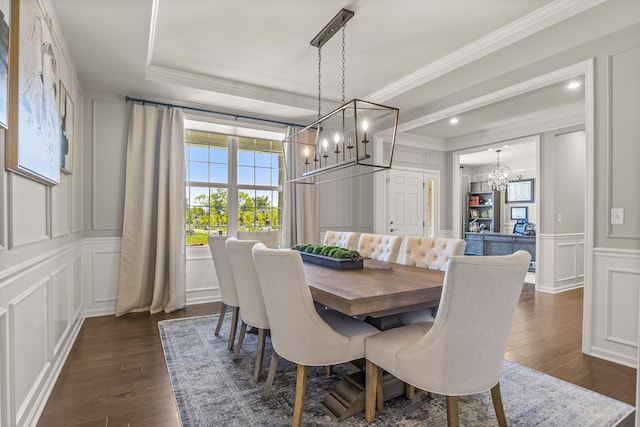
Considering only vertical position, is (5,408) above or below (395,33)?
below

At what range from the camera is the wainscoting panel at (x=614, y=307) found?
2.47 metres

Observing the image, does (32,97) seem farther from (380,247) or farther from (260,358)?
(380,247)

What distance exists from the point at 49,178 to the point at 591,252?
154 inches

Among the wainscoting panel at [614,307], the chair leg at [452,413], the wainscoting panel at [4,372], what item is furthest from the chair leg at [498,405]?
the wainscoting panel at [4,372]

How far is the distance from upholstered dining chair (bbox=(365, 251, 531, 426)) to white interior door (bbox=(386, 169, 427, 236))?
3956 millimetres

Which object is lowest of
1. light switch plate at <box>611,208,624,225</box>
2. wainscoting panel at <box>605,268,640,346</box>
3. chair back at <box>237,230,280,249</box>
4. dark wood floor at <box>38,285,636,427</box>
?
dark wood floor at <box>38,285,636,427</box>

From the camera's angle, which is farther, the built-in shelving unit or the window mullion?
the built-in shelving unit

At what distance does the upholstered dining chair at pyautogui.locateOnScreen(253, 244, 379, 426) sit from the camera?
65.2 inches

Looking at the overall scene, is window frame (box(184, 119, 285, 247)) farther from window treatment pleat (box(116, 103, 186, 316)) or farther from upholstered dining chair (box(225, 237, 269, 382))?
upholstered dining chair (box(225, 237, 269, 382))

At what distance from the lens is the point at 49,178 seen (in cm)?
205

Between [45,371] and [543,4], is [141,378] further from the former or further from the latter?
[543,4]

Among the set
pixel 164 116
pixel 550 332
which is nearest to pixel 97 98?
pixel 164 116

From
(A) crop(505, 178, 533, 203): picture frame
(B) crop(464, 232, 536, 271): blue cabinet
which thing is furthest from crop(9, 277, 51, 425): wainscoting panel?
(A) crop(505, 178, 533, 203): picture frame

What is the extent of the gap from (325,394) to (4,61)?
227 centimetres
